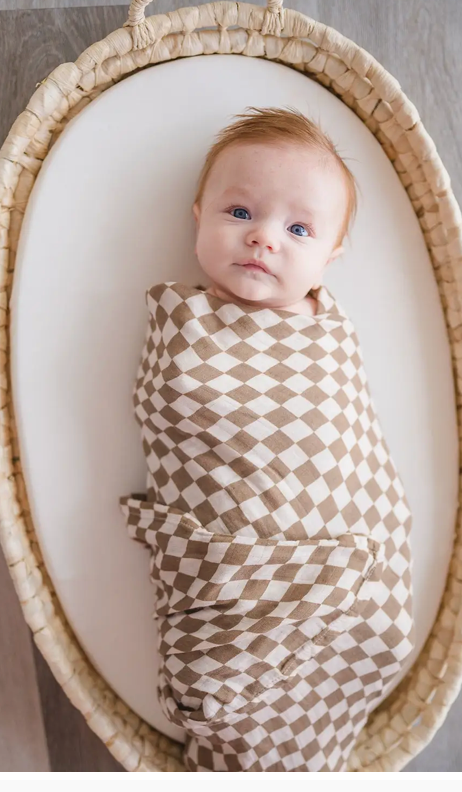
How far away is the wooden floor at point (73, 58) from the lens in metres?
1.07

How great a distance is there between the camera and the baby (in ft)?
2.86

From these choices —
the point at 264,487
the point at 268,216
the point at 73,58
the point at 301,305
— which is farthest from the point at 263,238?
the point at 73,58

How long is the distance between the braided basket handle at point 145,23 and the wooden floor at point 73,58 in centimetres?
16

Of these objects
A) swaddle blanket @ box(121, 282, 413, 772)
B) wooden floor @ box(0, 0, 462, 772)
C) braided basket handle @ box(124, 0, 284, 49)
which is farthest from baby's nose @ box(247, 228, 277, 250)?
wooden floor @ box(0, 0, 462, 772)

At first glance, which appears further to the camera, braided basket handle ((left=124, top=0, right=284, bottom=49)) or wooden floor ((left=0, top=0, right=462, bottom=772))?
wooden floor ((left=0, top=0, right=462, bottom=772))

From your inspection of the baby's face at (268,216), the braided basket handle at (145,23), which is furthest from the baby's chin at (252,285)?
the braided basket handle at (145,23)

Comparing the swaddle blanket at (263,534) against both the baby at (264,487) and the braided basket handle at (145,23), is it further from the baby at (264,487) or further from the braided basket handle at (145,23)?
the braided basket handle at (145,23)

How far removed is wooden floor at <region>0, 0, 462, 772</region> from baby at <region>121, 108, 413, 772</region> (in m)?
0.33

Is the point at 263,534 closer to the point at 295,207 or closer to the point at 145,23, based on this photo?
the point at 295,207

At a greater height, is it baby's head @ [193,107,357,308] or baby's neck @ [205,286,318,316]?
baby's head @ [193,107,357,308]

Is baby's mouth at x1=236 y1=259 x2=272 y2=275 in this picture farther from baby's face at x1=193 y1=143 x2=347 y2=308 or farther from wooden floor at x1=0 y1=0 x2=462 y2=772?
wooden floor at x1=0 y1=0 x2=462 y2=772

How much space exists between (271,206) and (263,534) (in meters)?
0.45

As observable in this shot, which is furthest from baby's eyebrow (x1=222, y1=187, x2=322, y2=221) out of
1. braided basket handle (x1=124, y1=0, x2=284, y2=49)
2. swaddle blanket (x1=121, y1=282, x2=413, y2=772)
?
braided basket handle (x1=124, y1=0, x2=284, y2=49)

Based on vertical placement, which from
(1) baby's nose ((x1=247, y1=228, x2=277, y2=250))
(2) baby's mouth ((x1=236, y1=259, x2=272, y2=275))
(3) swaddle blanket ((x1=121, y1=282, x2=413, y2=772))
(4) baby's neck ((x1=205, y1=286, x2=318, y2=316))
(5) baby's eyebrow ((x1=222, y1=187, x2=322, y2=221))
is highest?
(5) baby's eyebrow ((x1=222, y1=187, x2=322, y2=221))
